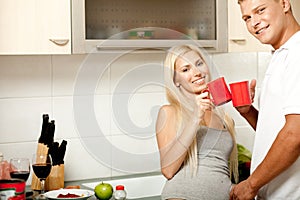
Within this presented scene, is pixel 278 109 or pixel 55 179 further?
pixel 55 179

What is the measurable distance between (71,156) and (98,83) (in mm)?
387

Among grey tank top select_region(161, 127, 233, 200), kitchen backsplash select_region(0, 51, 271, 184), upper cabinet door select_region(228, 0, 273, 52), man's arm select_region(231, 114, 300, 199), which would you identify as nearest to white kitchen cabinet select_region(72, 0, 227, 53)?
upper cabinet door select_region(228, 0, 273, 52)

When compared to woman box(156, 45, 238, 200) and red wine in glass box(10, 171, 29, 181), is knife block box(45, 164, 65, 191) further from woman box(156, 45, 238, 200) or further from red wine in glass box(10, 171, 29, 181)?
woman box(156, 45, 238, 200)

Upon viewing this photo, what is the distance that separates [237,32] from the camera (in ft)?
9.68

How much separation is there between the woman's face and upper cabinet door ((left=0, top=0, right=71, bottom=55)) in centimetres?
48

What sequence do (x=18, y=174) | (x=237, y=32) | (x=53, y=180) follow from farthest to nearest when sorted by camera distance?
(x=237, y=32) → (x=53, y=180) → (x=18, y=174)


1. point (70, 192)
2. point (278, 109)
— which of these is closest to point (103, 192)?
point (70, 192)

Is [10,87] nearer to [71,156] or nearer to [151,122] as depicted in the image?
[71,156]

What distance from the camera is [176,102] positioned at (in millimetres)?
2578

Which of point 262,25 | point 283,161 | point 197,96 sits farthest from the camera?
point 197,96

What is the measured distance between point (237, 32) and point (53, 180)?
1.13 metres

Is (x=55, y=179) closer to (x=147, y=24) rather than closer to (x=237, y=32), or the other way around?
(x=147, y=24)

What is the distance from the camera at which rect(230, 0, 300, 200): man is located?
6.98 feet

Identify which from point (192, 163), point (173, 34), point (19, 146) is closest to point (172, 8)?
point (173, 34)
